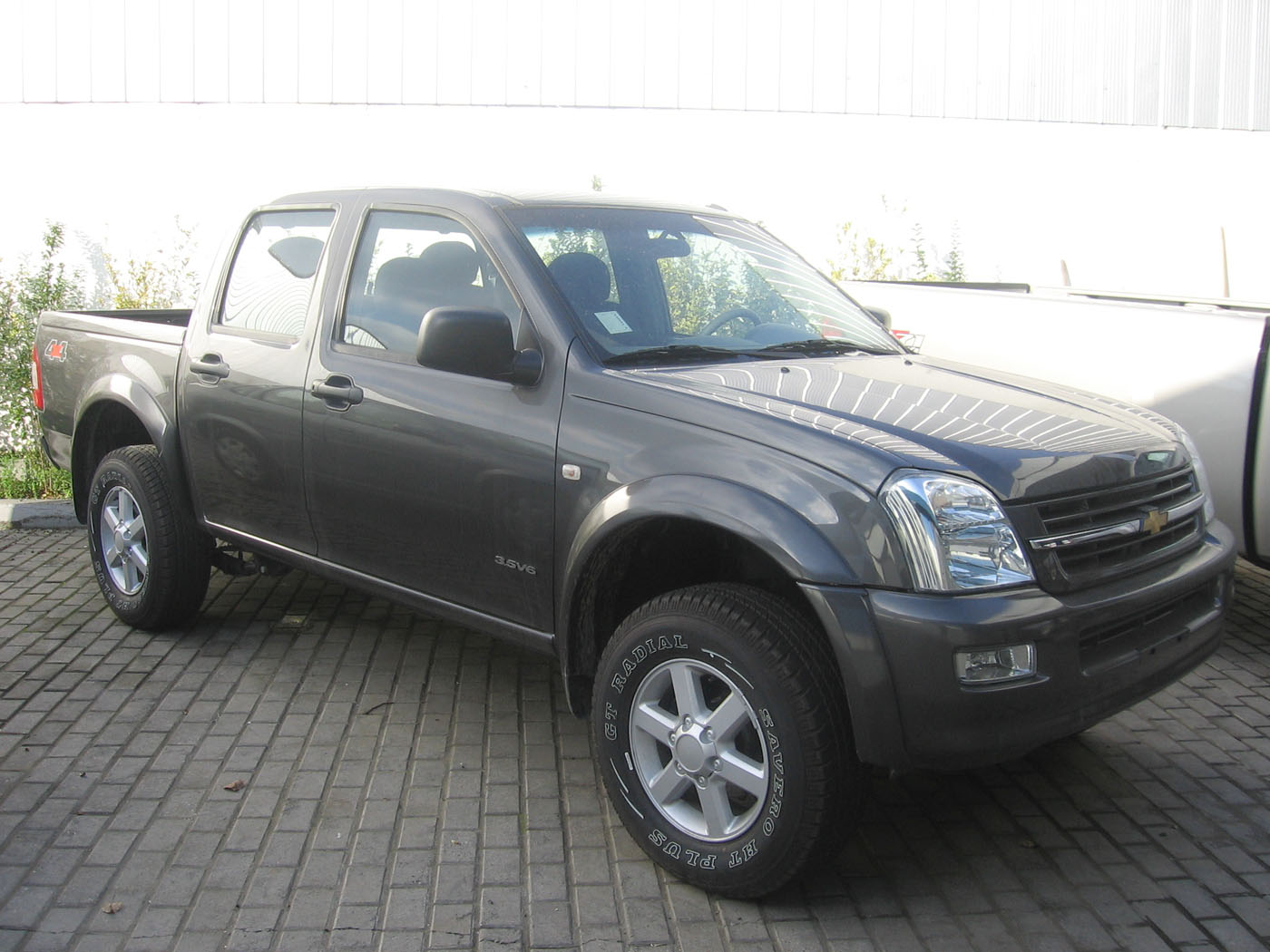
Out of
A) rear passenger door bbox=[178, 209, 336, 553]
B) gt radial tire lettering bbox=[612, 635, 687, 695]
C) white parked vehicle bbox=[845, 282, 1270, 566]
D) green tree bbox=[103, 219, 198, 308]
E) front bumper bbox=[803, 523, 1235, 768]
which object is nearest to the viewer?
front bumper bbox=[803, 523, 1235, 768]

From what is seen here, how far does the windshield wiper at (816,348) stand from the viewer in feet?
12.9

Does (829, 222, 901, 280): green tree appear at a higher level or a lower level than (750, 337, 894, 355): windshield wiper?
higher

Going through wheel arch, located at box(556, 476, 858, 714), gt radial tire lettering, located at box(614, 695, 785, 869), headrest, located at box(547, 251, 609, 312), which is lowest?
gt radial tire lettering, located at box(614, 695, 785, 869)

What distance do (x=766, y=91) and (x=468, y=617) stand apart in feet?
23.4

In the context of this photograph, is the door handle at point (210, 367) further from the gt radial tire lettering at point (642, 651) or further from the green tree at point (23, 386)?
the green tree at point (23, 386)

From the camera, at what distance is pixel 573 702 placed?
3.60 meters

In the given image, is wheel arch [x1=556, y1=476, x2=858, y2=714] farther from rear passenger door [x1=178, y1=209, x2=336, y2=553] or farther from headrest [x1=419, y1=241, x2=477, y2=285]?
rear passenger door [x1=178, y1=209, x2=336, y2=553]

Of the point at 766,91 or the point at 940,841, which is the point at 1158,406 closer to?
the point at 940,841

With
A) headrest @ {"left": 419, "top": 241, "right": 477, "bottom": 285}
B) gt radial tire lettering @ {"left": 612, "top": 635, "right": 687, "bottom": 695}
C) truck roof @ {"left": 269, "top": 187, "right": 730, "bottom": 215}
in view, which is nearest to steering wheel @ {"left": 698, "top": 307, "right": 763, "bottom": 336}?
truck roof @ {"left": 269, "top": 187, "right": 730, "bottom": 215}

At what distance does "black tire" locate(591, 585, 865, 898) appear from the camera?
290 centimetres

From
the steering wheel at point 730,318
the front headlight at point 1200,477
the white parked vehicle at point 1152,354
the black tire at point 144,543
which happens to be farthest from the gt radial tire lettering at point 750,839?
the black tire at point 144,543

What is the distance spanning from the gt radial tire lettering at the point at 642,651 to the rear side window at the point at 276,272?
1992 mm

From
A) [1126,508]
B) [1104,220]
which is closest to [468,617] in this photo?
[1126,508]

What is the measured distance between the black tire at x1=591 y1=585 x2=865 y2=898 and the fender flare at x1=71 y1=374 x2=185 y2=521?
2.53 metres
